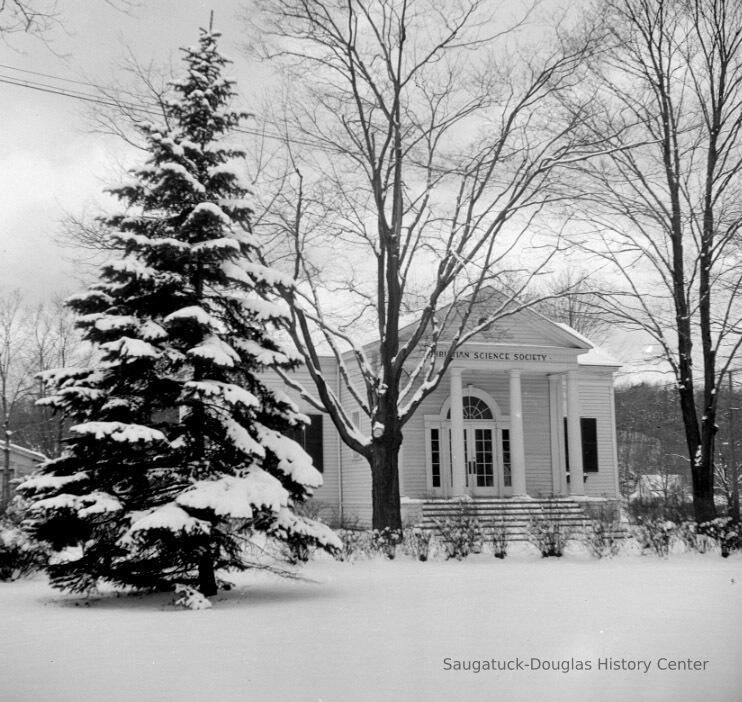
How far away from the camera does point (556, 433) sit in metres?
23.8

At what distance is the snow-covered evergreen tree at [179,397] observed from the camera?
30.0ft

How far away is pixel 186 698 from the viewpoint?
5.50m

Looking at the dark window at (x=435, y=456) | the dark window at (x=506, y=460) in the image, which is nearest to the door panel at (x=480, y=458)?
the dark window at (x=506, y=460)

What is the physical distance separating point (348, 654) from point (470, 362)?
15.7 metres

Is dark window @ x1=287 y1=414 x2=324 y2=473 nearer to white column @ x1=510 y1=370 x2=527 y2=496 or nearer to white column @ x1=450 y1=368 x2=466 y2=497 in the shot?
white column @ x1=450 y1=368 x2=466 y2=497

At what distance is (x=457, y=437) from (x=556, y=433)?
387 cm

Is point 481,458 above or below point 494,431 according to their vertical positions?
below

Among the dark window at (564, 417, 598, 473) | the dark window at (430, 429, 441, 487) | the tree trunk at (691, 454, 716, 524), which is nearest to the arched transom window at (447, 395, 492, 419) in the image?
the dark window at (430, 429, 441, 487)

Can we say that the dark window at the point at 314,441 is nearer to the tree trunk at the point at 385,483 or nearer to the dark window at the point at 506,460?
the dark window at the point at 506,460

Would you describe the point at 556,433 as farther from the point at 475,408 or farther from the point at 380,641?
the point at 380,641

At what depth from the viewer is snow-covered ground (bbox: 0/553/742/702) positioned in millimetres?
5688

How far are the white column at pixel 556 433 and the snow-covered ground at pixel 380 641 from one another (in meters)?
12.4

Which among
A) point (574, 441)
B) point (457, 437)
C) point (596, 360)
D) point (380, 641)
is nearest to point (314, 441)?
point (457, 437)

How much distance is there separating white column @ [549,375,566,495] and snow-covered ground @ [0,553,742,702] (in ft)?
40.6
